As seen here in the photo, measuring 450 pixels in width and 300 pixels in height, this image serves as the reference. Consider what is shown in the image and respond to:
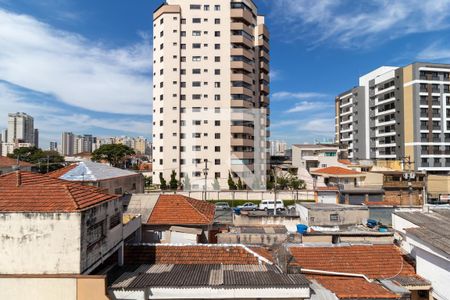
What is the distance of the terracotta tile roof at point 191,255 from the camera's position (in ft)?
44.1

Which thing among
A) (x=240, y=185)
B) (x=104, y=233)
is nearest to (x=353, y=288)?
(x=104, y=233)

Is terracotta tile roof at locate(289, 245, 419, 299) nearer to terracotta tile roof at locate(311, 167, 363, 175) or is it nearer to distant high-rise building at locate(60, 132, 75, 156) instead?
terracotta tile roof at locate(311, 167, 363, 175)

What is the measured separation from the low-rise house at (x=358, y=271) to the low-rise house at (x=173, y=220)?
5.92m

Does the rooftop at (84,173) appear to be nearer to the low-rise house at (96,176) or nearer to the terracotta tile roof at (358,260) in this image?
the low-rise house at (96,176)

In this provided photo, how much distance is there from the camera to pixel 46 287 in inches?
352

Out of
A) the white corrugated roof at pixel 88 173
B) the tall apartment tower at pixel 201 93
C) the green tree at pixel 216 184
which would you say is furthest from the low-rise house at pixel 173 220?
the tall apartment tower at pixel 201 93

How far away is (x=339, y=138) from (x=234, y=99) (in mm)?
43133

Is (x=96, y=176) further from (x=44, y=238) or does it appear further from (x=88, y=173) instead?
(x=44, y=238)

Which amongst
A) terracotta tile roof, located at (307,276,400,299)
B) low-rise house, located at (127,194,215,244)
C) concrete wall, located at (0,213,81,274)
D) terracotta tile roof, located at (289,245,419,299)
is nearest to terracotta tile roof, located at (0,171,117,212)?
concrete wall, located at (0,213,81,274)

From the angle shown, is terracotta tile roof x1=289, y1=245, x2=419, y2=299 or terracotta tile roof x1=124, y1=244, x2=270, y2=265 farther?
terracotta tile roof x1=124, y1=244, x2=270, y2=265

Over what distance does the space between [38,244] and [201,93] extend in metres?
53.4

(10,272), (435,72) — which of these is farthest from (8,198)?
(435,72)

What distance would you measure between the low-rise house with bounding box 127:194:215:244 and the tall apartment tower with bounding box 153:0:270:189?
39.1 metres

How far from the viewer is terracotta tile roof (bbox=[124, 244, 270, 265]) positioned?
13453mm
